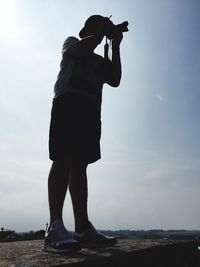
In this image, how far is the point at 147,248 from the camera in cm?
220

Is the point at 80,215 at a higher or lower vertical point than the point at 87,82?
lower

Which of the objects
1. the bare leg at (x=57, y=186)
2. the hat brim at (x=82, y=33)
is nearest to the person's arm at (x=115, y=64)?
the hat brim at (x=82, y=33)

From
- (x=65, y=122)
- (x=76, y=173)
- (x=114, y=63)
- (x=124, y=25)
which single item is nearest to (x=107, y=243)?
(x=76, y=173)

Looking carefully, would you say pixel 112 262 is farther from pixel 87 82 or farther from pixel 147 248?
pixel 87 82

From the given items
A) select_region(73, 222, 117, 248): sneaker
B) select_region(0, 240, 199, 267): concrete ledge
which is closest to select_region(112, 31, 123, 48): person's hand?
select_region(73, 222, 117, 248): sneaker

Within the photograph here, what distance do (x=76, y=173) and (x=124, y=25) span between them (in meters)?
1.85

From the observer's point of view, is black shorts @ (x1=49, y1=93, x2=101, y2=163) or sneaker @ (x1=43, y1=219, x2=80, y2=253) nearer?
sneaker @ (x1=43, y1=219, x2=80, y2=253)

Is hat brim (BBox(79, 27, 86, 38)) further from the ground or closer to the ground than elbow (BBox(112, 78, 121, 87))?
further from the ground

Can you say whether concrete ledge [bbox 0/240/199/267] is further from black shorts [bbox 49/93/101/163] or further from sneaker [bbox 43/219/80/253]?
black shorts [bbox 49/93/101/163]

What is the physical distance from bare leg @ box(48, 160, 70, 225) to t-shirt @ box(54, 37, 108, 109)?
746mm

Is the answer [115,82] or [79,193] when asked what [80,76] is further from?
[79,193]

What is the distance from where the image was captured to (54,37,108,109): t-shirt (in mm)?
2955

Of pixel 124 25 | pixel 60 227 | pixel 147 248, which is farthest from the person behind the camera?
pixel 124 25

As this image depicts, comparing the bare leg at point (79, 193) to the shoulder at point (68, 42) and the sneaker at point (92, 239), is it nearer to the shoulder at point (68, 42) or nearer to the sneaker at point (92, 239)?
the sneaker at point (92, 239)
